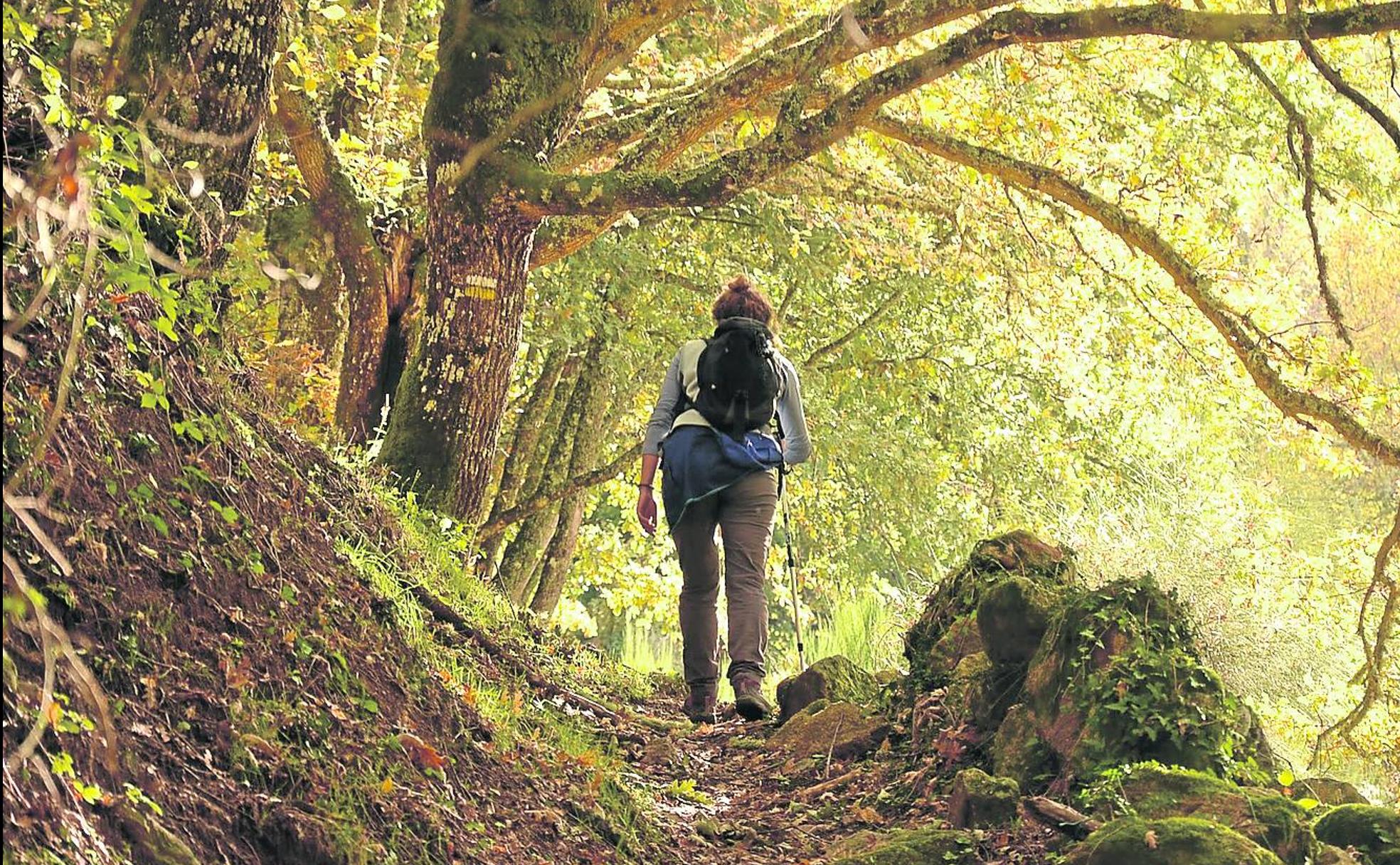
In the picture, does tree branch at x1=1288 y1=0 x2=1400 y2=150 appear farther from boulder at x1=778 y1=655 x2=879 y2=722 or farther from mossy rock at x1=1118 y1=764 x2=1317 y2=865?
boulder at x1=778 y1=655 x2=879 y2=722

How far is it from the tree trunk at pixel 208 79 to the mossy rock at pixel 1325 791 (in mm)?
4303

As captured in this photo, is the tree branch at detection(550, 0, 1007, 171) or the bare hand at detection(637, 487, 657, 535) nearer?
the tree branch at detection(550, 0, 1007, 171)

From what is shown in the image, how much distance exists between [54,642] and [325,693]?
1.21m

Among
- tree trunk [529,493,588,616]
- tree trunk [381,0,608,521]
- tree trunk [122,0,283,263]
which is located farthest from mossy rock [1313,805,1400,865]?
tree trunk [529,493,588,616]

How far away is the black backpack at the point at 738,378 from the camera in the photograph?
23.5 feet

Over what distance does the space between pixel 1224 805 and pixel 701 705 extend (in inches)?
152

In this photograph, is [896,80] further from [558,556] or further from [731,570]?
[558,556]

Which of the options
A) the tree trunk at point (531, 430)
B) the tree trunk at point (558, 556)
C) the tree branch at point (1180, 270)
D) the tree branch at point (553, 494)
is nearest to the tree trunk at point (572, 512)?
the tree trunk at point (558, 556)

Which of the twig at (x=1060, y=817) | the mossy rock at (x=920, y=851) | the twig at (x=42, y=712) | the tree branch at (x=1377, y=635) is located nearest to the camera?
the twig at (x=42, y=712)

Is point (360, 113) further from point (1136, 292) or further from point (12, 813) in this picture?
point (12, 813)

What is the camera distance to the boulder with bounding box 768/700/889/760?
6695 millimetres

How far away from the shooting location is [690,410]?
732cm

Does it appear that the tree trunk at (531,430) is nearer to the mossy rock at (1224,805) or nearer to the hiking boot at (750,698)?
the hiking boot at (750,698)

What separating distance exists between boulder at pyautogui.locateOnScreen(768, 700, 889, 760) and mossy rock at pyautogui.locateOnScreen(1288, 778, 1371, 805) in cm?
197
